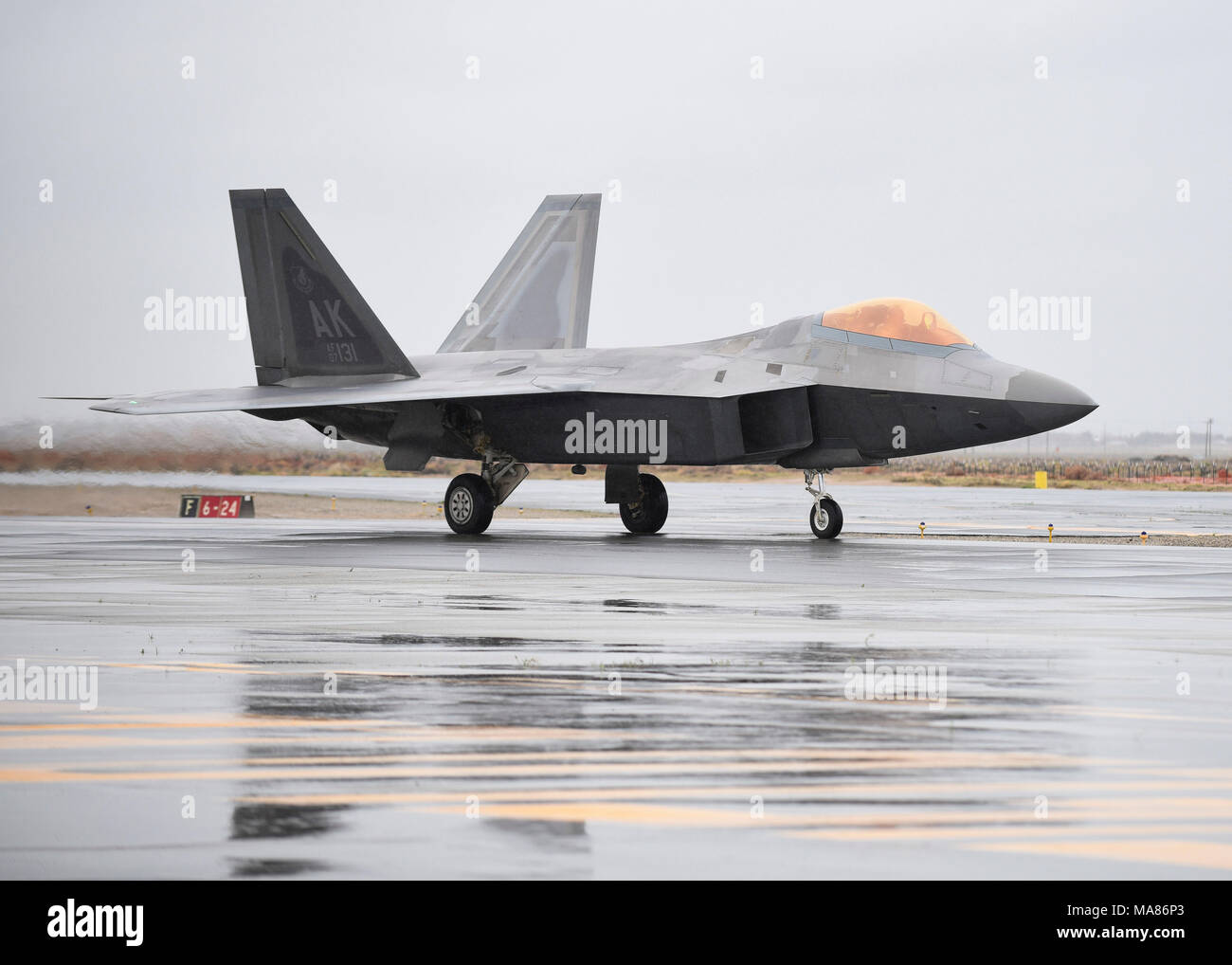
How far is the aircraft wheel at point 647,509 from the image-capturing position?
75.1ft

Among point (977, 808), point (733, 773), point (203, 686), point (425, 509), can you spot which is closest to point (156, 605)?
point (203, 686)

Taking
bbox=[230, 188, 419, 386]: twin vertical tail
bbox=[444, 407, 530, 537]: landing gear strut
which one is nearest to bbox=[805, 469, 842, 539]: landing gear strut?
bbox=[444, 407, 530, 537]: landing gear strut

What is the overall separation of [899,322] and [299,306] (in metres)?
10.3

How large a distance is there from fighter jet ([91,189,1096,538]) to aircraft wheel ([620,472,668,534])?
3cm

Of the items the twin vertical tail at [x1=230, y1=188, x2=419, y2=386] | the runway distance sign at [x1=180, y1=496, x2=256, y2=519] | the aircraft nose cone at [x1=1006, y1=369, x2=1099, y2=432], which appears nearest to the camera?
the aircraft nose cone at [x1=1006, y1=369, x2=1099, y2=432]

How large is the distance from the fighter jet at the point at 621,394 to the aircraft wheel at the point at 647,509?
0.03 meters

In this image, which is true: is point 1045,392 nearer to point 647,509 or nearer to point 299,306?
point 647,509

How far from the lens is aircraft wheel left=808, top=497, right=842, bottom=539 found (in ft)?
68.1

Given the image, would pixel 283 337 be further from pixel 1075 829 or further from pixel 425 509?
pixel 1075 829

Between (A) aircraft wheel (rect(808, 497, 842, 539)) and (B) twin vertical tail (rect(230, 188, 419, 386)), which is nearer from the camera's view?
(A) aircraft wheel (rect(808, 497, 842, 539))

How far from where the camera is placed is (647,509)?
2289 centimetres

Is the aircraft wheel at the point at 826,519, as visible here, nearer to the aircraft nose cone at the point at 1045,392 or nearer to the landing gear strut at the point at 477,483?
the aircraft nose cone at the point at 1045,392

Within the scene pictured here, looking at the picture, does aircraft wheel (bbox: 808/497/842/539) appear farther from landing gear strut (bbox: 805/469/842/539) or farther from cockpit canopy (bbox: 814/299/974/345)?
cockpit canopy (bbox: 814/299/974/345)
